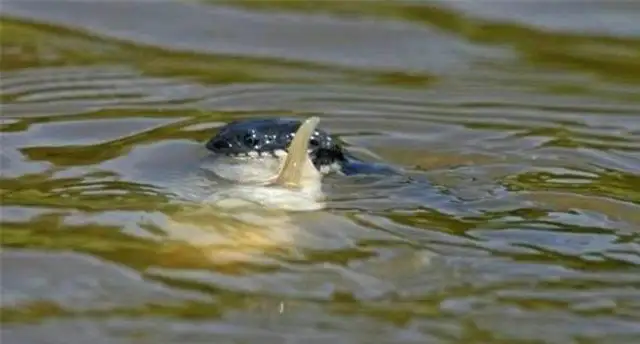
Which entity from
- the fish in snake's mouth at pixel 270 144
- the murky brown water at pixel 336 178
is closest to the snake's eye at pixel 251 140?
the fish in snake's mouth at pixel 270 144

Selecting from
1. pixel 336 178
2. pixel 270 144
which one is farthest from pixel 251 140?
pixel 336 178

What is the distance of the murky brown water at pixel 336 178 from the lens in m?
2.86

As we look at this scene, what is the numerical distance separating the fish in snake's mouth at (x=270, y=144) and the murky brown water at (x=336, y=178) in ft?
0.21

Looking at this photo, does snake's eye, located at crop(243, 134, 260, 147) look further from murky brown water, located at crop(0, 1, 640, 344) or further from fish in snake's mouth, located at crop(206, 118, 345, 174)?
murky brown water, located at crop(0, 1, 640, 344)

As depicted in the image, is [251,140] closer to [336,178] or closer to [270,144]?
[270,144]

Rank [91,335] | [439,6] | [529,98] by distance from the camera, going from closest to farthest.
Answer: [91,335] → [529,98] → [439,6]

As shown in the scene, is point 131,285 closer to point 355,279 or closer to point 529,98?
point 355,279

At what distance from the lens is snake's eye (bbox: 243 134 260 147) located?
3.60 m

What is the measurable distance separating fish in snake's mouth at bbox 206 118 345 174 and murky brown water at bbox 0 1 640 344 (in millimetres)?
64

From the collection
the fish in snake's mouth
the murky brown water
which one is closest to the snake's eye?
the fish in snake's mouth

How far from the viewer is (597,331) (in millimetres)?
2801

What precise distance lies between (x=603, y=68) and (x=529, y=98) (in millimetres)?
455

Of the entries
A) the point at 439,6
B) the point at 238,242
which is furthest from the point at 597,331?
the point at 439,6

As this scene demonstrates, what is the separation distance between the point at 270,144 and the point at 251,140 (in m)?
0.05
